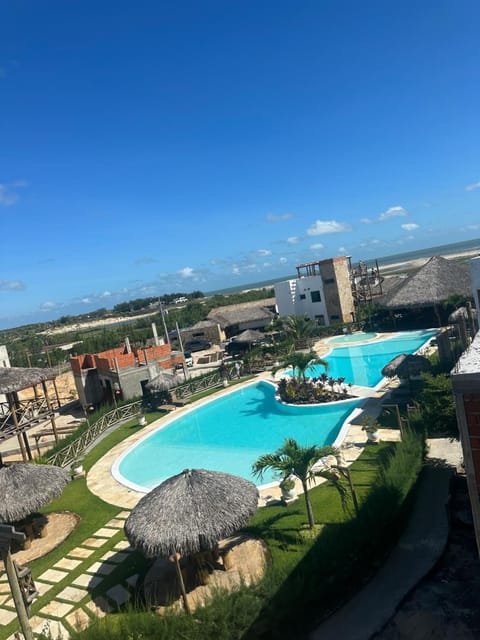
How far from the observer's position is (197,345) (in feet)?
143

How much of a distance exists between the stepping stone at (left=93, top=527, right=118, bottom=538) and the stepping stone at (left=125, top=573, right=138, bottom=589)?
225cm

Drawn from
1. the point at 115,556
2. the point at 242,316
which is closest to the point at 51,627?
the point at 115,556

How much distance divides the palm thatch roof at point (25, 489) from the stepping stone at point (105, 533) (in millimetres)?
1564

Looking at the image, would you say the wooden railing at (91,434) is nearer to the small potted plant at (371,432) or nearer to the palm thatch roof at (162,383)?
the palm thatch roof at (162,383)

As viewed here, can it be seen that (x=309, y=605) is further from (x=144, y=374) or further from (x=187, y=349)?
(x=187, y=349)

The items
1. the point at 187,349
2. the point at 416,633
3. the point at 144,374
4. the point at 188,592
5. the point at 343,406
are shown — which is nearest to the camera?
the point at 416,633

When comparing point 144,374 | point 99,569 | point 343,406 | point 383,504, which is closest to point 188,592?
point 99,569

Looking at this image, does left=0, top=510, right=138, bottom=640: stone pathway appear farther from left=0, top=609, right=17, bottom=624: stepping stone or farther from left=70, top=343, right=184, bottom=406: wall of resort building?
left=70, top=343, right=184, bottom=406: wall of resort building

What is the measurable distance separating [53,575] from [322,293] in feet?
113

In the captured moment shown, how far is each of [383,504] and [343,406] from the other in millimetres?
10906

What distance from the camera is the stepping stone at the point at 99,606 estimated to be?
8402mm

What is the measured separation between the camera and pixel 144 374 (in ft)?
84.6

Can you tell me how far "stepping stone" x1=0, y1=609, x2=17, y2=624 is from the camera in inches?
344

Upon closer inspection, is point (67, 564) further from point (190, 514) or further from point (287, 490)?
point (287, 490)
